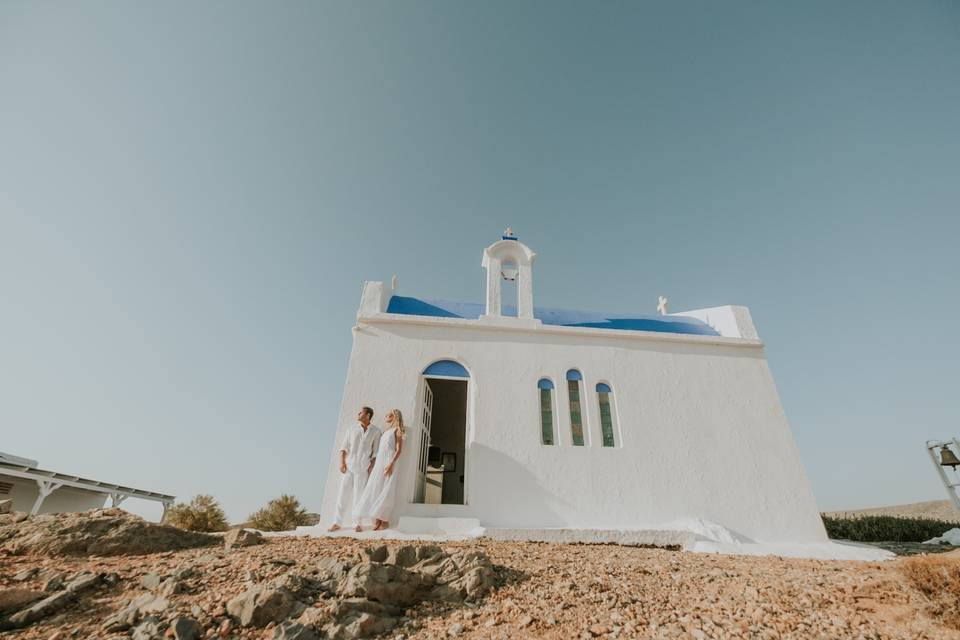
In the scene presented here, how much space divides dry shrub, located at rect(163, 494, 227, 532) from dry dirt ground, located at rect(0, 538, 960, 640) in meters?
8.17

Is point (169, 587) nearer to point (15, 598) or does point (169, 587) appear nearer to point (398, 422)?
point (15, 598)

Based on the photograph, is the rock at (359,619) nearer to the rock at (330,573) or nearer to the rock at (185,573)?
the rock at (330,573)

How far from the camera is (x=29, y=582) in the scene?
11.2 ft

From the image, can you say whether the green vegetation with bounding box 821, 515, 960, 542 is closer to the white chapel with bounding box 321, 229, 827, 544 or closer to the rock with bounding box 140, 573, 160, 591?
the white chapel with bounding box 321, 229, 827, 544

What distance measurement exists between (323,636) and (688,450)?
8.64 m

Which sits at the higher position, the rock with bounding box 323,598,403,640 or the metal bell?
the metal bell

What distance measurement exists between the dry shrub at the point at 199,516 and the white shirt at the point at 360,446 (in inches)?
257

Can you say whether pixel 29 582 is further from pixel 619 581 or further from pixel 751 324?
pixel 751 324

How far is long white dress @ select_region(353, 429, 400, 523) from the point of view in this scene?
714 cm

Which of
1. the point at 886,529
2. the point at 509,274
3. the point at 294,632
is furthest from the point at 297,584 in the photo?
the point at 886,529

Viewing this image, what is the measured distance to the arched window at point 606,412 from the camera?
907 centimetres

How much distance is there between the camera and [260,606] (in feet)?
9.66

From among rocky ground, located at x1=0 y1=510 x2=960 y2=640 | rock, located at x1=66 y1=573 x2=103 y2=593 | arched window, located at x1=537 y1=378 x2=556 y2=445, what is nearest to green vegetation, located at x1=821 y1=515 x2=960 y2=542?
arched window, located at x1=537 y1=378 x2=556 y2=445

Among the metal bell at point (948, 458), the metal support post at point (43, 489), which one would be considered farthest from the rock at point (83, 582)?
the metal bell at point (948, 458)
